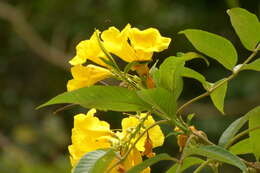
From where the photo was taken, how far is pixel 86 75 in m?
0.85

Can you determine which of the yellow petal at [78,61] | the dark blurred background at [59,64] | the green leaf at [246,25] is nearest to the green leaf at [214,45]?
the green leaf at [246,25]

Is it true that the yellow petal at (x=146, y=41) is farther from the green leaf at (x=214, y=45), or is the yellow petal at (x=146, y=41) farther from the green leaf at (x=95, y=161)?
the green leaf at (x=95, y=161)

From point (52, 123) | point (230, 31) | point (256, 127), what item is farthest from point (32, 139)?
point (256, 127)

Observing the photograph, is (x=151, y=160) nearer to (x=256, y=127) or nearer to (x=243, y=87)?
(x=256, y=127)

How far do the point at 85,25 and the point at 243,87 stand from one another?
1042mm

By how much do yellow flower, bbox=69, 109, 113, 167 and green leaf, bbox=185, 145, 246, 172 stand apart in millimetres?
121

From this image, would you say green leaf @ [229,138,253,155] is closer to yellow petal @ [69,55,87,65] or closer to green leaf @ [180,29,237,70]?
green leaf @ [180,29,237,70]

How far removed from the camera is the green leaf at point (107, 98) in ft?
2.54

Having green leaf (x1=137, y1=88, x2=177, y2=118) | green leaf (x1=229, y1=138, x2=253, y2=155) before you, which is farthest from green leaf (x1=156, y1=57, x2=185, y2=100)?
green leaf (x1=229, y1=138, x2=253, y2=155)

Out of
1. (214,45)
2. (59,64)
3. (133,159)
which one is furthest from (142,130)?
(59,64)

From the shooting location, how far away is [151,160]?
766 millimetres

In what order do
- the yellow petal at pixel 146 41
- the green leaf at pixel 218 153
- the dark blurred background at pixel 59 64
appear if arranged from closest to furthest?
the green leaf at pixel 218 153
the yellow petal at pixel 146 41
the dark blurred background at pixel 59 64

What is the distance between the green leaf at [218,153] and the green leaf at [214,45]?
15 cm

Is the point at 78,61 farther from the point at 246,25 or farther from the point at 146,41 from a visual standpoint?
the point at 246,25
